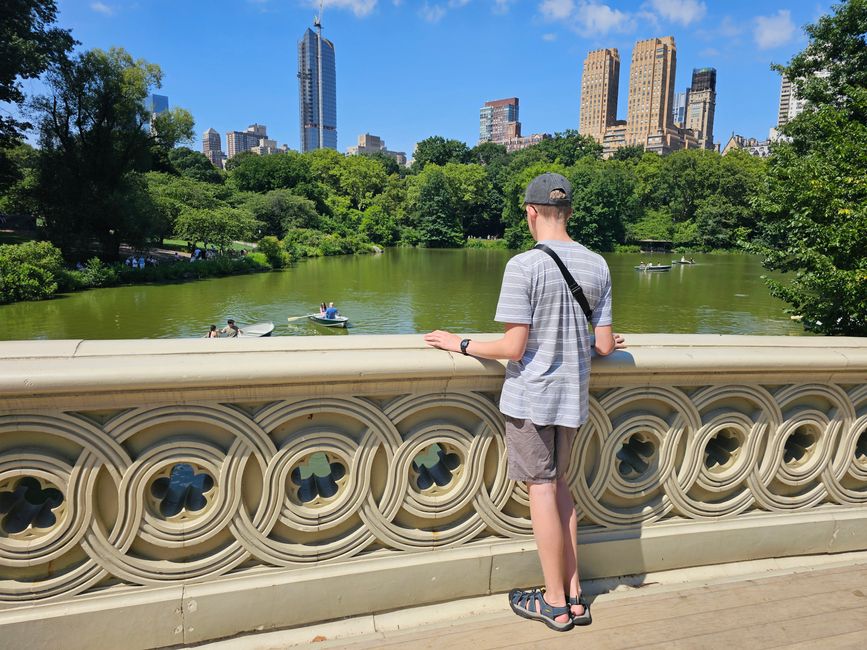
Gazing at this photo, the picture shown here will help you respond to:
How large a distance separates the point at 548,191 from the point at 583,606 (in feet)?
5.24

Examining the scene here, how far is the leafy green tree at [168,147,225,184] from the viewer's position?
243ft

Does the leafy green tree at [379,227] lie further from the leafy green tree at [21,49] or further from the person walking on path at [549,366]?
the person walking on path at [549,366]

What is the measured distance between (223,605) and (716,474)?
2.15m

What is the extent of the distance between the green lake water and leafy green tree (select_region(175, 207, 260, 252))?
5.04 m

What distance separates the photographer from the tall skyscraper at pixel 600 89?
533ft

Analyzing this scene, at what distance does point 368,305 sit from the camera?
2877cm

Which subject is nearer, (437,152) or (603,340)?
(603,340)

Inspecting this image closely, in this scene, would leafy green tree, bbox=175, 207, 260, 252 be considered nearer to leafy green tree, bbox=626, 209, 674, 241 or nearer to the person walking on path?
the person walking on path

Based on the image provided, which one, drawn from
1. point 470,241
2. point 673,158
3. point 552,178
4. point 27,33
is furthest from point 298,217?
point 552,178

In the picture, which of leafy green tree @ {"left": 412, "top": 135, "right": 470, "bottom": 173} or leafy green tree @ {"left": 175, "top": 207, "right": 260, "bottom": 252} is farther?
leafy green tree @ {"left": 412, "top": 135, "right": 470, "bottom": 173}

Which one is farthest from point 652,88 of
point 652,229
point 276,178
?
point 276,178

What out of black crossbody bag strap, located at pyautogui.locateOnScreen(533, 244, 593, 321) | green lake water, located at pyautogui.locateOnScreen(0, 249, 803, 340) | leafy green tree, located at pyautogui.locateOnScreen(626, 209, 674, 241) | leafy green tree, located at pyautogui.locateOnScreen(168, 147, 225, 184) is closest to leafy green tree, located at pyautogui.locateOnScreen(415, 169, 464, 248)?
leafy green tree, located at pyautogui.locateOnScreen(626, 209, 674, 241)

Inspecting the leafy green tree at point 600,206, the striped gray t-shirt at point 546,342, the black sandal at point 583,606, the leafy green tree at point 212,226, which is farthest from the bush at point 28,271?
the leafy green tree at point 600,206

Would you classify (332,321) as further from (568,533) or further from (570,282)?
(570,282)
